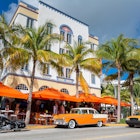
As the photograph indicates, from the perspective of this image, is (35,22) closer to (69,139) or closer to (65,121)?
(65,121)

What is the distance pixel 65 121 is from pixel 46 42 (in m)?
7.60

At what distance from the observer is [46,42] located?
2092cm

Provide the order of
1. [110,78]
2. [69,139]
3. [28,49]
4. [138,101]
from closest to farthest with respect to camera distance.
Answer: [69,139]
[28,49]
[110,78]
[138,101]

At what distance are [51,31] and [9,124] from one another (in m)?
20.9

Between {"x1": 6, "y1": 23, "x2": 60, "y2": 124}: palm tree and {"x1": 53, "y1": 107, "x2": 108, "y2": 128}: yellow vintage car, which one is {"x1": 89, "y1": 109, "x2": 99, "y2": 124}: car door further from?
{"x1": 6, "y1": 23, "x2": 60, "y2": 124}: palm tree

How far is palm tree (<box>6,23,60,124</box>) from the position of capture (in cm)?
1914

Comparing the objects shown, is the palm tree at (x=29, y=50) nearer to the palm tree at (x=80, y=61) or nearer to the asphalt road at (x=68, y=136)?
the palm tree at (x=80, y=61)

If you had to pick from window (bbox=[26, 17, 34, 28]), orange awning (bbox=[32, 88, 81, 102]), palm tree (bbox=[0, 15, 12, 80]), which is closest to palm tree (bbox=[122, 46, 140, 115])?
orange awning (bbox=[32, 88, 81, 102])

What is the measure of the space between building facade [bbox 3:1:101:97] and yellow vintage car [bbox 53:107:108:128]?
11413 mm

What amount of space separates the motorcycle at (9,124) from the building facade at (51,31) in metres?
12.7

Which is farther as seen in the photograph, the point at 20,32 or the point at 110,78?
the point at 110,78

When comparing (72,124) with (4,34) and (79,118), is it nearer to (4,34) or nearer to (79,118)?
(79,118)

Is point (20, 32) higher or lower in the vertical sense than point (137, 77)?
higher

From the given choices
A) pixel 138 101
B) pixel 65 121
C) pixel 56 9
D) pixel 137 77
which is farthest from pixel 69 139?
pixel 138 101
